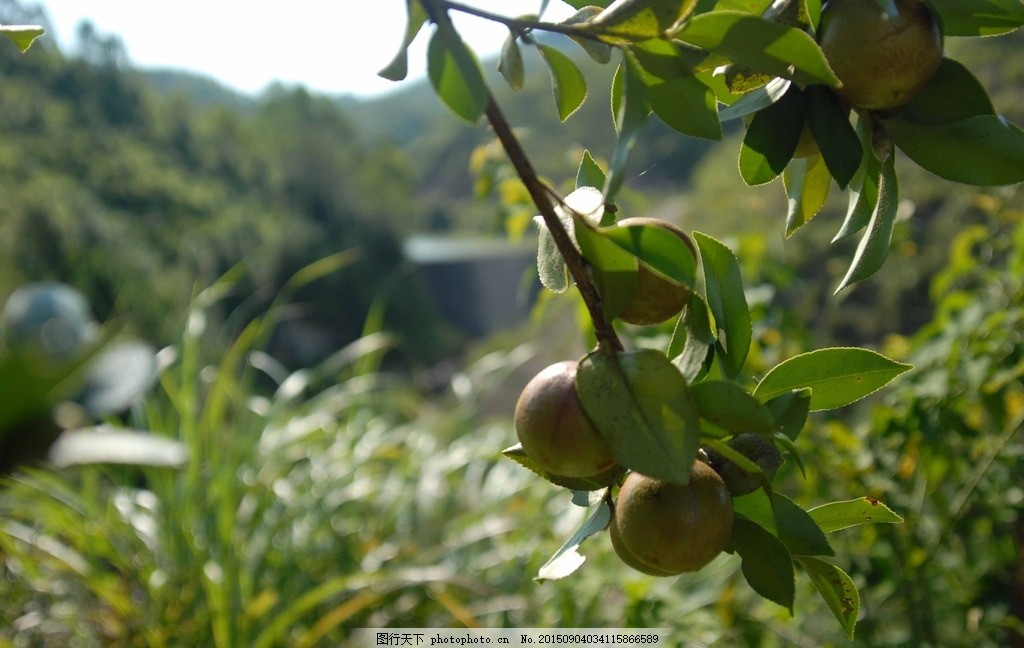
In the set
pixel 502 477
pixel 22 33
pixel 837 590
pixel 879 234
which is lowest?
pixel 502 477

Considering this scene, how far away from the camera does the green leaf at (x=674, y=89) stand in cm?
23

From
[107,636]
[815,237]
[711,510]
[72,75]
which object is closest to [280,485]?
[107,636]

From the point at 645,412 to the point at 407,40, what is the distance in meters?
0.12

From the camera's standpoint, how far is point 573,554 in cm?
26

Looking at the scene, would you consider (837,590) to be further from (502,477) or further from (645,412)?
(502,477)

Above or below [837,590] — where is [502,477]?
below

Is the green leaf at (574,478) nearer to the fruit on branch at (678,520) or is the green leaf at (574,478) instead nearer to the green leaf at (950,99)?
the fruit on branch at (678,520)

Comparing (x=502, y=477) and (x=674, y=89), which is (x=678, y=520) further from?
(x=502, y=477)

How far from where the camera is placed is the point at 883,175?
260 mm

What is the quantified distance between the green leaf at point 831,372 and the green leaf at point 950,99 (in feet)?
0.24

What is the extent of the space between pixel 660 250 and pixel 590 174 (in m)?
0.08

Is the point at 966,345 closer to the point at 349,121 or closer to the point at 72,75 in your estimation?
the point at 72,75

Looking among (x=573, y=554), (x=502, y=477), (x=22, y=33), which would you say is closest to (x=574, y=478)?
(x=573, y=554)

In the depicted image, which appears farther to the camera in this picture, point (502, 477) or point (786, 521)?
point (502, 477)
